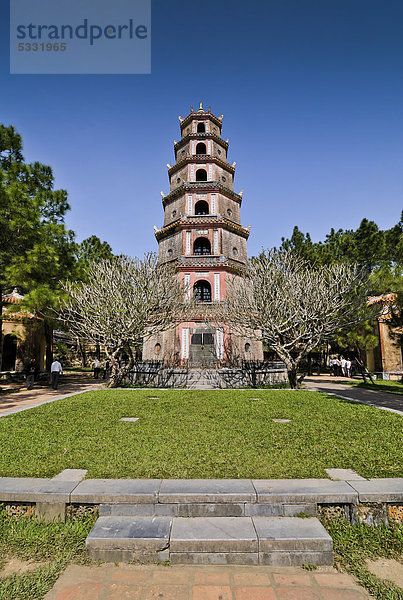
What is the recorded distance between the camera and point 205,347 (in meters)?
21.7

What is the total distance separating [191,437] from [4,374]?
72.6 feet

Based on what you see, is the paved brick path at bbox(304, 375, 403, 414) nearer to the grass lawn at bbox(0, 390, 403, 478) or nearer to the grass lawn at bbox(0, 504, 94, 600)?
the grass lawn at bbox(0, 390, 403, 478)

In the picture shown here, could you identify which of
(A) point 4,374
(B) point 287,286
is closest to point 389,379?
(B) point 287,286

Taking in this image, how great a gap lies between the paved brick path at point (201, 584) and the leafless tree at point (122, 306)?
13.3 meters

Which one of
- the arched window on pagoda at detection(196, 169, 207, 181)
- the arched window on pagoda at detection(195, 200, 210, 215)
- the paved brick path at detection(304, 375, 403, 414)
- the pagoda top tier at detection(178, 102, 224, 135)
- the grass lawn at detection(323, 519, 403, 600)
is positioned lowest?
the paved brick path at detection(304, 375, 403, 414)

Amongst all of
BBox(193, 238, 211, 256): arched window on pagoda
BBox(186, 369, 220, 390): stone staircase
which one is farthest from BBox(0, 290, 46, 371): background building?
BBox(186, 369, 220, 390): stone staircase

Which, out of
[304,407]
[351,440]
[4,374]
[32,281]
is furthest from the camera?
[4,374]

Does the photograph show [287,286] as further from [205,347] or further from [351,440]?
[351,440]

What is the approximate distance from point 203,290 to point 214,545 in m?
21.1

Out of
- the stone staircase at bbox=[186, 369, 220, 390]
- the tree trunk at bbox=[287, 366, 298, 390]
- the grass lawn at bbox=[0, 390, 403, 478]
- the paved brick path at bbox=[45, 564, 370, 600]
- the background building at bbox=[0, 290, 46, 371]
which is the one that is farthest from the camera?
the background building at bbox=[0, 290, 46, 371]

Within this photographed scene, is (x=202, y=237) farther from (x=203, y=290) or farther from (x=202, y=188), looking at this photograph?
(x=203, y=290)

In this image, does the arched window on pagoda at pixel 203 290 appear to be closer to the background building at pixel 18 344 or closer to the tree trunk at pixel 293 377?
the tree trunk at pixel 293 377

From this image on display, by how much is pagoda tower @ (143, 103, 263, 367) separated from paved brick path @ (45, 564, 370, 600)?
17.4m

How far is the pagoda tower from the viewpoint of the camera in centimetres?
2173
